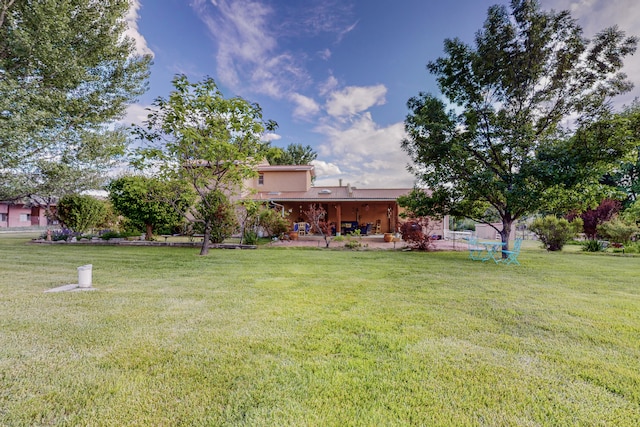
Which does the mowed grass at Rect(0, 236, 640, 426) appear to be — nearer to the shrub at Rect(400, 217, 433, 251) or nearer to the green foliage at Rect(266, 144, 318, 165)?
the shrub at Rect(400, 217, 433, 251)

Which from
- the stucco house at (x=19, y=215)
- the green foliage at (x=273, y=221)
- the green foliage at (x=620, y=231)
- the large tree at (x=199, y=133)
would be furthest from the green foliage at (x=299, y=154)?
the green foliage at (x=620, y=231)

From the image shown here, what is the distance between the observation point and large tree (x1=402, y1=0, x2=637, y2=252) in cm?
866

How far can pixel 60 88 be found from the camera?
8898 mm

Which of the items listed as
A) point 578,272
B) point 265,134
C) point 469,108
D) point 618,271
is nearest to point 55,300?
point 265,134

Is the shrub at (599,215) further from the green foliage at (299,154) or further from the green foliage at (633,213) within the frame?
the green foliage at (299,154)

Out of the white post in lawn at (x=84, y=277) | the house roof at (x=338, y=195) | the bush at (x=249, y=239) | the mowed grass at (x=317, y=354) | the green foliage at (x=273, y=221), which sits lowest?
the mowed grass at (x=317, y=354)

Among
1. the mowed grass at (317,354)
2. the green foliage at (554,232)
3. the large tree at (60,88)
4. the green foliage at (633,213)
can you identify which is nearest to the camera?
the mowed grass at (317,354)

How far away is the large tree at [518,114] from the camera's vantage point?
8656 mm

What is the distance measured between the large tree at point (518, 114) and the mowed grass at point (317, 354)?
441cm

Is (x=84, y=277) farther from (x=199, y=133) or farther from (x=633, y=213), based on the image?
(x=633, y=213)

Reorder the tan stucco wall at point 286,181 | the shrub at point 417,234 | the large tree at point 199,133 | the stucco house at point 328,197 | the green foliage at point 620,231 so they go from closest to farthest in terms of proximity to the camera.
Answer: the large tree at point 199,133, the shrub at point 417,234, the green foliage at point 620,231, the stucco house at point 328,197, the tan stucco wall at point 286,181

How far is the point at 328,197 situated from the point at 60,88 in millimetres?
13748

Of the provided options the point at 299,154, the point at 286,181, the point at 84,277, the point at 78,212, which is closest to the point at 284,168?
the point at 286,181

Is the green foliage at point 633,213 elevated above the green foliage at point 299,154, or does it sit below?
below
